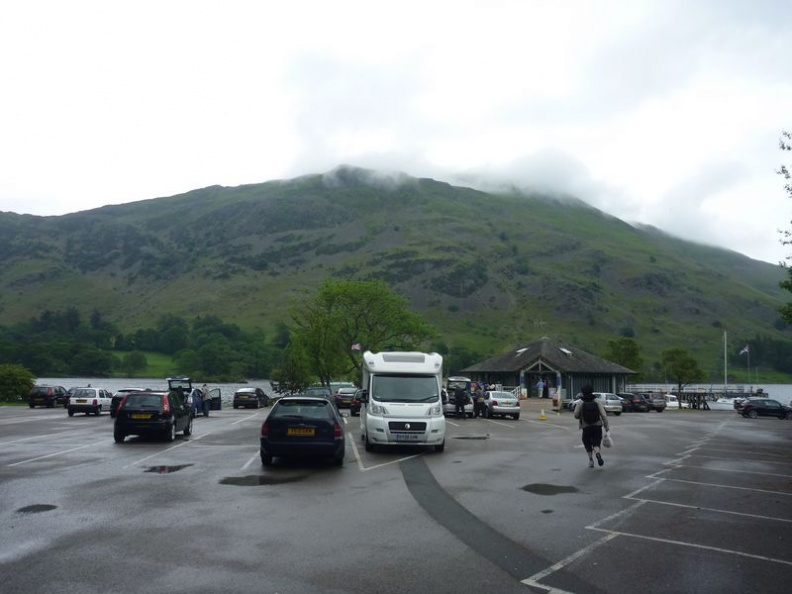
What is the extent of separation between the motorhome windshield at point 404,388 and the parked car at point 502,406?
65.3 ft

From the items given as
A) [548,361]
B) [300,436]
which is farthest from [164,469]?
[548,361]

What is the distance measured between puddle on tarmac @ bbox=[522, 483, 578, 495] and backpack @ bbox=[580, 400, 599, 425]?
10.1ft

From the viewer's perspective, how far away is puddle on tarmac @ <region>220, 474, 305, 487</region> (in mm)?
13094

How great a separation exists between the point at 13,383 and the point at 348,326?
29.1m

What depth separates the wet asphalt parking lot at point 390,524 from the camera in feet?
22.7

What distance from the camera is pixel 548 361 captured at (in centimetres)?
6675

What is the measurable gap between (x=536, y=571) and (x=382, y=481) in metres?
6.75

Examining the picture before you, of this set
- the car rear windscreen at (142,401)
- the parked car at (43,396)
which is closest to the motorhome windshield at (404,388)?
the car rear windscreen at (142,401)

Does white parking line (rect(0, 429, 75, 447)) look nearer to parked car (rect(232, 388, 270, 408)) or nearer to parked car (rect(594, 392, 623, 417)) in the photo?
parked car (rect(232, 388, 270, 408))

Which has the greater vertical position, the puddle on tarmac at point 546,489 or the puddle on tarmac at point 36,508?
the puddle on tarmac at point 36,508

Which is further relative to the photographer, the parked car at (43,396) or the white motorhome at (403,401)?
the parked car at (43,396)

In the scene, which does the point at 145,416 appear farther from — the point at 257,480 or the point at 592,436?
the point at 592,436

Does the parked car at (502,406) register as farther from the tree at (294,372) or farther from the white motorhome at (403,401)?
the tree at (294,372)

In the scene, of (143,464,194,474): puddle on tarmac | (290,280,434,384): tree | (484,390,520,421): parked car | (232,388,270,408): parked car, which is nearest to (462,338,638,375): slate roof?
(290,280,434,384): tree
